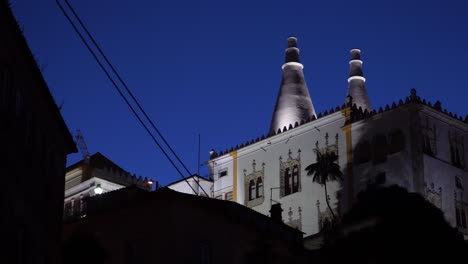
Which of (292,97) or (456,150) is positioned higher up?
(292,97)

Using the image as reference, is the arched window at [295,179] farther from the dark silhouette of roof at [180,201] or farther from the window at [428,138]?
the dark silhouette of roof at [180,201]

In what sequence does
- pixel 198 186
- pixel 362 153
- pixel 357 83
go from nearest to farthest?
pixel 362 153, pixel 198 186, pixel 357 83

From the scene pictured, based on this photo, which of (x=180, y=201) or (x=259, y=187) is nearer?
(x=180, y=201)

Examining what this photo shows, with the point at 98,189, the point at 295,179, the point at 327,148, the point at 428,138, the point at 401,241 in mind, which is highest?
the point at 327,148

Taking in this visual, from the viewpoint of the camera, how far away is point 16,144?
2017 cm

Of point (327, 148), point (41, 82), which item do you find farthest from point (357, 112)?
point (41, 82)

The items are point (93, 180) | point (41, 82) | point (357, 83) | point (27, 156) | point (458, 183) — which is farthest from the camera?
point (357, 83)

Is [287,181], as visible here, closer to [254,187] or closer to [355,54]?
[254,187]

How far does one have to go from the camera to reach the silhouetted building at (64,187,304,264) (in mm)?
36750

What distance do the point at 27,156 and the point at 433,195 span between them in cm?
3679

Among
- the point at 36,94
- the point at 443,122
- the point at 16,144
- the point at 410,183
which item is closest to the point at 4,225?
the point at 16,144

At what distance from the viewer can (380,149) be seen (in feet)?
185

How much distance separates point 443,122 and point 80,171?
24.4m

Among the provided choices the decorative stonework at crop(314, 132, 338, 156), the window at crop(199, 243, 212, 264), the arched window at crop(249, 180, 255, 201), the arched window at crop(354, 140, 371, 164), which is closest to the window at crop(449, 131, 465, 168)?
the arched window at crop(354, 140, 371, 164)
